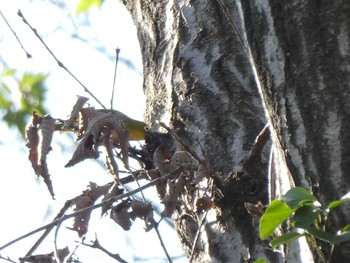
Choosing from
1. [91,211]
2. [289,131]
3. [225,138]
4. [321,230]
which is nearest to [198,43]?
[225,138]

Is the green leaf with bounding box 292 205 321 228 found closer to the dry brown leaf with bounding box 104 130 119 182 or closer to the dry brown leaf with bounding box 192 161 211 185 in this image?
the dry brown leaf with bounding box 192 161 211 185

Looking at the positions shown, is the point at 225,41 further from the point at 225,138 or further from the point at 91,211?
the point at 91,211

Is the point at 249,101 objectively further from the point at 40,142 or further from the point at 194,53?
the point at 40,142

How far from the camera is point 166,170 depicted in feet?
5.45

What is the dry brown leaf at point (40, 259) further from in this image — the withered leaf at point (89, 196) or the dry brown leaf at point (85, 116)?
the dry brown leaf at point (85, 116)

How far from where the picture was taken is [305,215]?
1007mm

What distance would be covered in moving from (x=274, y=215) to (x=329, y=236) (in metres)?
0.08

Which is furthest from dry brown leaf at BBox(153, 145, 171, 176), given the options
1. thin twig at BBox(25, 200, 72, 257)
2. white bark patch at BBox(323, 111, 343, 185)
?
white bark patch at BBox(323, 111, 343, 185)

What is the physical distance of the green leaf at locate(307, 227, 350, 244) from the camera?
38.4 inches

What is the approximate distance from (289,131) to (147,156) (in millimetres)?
737

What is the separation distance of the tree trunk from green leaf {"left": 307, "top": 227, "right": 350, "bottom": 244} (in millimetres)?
20

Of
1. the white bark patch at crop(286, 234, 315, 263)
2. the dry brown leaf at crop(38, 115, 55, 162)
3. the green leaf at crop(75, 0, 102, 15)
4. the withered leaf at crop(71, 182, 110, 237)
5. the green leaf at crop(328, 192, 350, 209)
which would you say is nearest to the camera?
the green leaf at crop(328, 192, 350, 209)

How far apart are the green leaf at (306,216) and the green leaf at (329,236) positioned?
1 centimetres

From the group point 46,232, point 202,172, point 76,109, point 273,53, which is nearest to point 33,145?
point 76,109
